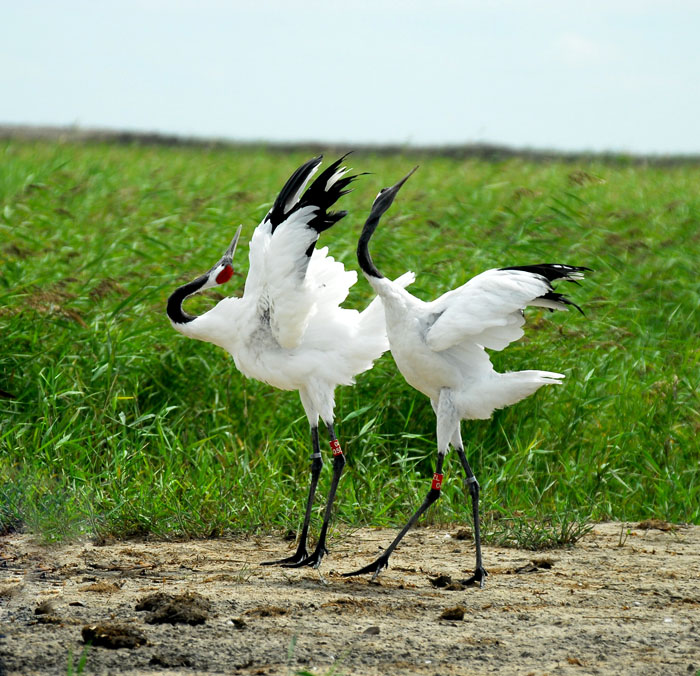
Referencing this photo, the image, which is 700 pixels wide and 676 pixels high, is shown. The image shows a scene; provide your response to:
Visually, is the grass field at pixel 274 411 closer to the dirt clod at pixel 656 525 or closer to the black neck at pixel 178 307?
the dirt clod at pixel 656 525

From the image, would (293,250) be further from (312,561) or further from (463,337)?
(312,561)

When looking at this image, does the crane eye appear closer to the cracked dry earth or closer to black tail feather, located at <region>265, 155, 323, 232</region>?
black tail feather, located at <region>265, 155, 323, 232</region>

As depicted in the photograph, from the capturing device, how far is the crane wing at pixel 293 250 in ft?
16.3

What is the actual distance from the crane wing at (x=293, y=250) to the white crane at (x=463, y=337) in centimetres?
29

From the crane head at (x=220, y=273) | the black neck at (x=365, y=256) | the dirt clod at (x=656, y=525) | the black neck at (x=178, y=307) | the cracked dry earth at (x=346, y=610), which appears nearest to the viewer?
the cracked dry earth at (x=346, y=610)

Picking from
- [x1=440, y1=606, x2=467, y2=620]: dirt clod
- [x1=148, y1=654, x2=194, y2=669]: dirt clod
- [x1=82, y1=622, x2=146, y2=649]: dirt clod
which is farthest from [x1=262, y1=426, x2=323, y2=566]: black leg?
[x1=148, y1=654, x2=194, y2=669]: dirt clod

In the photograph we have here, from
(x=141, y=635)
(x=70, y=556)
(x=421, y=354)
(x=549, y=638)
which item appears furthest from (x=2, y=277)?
(x=549, y=638)

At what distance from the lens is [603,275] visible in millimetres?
9531

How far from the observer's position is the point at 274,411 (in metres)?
6.84

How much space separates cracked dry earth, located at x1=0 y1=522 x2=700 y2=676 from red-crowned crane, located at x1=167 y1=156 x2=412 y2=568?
0.58 m

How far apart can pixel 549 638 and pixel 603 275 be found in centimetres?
634

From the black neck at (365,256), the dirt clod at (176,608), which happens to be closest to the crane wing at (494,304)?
the black neck at (365,256)

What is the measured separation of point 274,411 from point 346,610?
2959 mm

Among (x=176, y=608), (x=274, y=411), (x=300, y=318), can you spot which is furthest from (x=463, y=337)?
(x=274, y=411)
